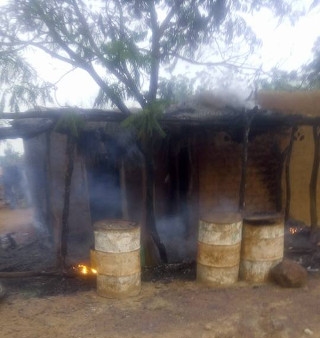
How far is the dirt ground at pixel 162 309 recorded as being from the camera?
4.49 m

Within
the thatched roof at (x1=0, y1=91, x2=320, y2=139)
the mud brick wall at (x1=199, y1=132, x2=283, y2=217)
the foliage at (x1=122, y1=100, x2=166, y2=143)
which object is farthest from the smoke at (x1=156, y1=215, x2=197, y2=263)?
the foliage at (x1=122, y1=100, x2=166, y2=143)

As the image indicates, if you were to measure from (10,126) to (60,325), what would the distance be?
2.77 meters

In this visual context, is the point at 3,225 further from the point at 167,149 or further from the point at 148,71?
the point at 148,71

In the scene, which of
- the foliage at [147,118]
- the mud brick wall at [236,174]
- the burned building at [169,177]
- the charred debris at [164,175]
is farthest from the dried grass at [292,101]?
the foliage at [147,118]

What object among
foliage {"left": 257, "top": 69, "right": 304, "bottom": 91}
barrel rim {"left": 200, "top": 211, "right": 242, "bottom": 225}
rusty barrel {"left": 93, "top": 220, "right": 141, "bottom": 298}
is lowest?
rusty barrel {"left": 93, "top": 220, "right": 141, "bottom": 298}

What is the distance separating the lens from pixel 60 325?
4633 mm

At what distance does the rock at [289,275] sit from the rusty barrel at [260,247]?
0.11 m

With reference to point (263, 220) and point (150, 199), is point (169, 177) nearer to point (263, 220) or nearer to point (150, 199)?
point (150, 199)

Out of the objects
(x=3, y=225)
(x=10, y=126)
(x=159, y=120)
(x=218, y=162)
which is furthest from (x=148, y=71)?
(x=3, y=225)

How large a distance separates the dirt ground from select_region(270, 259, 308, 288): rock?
0.10m

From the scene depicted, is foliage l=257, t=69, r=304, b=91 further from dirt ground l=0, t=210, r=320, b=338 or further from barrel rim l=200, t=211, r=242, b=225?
dirt ground l=0, t=210, r=320, b=338

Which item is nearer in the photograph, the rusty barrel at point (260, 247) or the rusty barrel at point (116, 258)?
the rusty barrel at point (116, 258)

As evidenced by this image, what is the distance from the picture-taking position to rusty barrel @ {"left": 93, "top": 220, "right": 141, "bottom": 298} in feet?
17.0

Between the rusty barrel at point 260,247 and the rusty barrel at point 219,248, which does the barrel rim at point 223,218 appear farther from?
the rusty barrel at point 260,247
